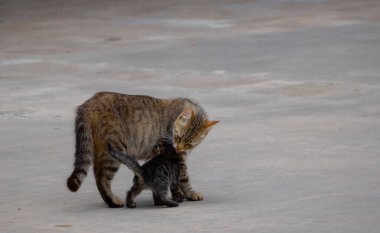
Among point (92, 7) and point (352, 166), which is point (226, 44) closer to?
point (92, 7)

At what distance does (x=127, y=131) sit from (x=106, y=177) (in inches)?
16.5

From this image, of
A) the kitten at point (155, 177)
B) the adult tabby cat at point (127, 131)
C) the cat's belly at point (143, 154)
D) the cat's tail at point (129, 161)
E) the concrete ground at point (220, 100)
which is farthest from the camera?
the cat's belly at point (143, 154)

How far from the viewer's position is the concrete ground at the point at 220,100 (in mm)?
8297

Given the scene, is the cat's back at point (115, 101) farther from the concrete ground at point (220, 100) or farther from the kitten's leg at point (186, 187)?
the concrete ground at point (220, 100)

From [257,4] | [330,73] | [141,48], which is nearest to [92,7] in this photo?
[257,4]

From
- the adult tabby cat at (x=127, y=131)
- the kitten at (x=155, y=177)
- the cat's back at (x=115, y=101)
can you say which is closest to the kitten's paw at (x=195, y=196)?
the adult tabby cat at (x=127, y=131)

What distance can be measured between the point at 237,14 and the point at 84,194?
12432 mm

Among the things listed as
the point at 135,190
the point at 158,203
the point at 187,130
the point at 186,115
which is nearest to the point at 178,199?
the point at 158,203

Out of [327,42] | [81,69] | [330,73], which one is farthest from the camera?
[327,42]

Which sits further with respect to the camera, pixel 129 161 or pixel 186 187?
pixel 186 187

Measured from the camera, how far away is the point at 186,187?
29.5ft

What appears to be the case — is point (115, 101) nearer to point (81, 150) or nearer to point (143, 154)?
point (143, 154)

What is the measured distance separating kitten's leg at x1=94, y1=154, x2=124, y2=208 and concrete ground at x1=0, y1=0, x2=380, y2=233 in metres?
0.15

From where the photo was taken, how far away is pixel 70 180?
27.3 feet
